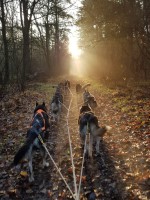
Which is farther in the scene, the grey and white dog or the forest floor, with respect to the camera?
the grey and white dog

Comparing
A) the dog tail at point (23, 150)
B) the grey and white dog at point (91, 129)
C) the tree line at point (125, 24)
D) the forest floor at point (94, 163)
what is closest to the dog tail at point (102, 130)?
the grey and white dog at point (91, 129)

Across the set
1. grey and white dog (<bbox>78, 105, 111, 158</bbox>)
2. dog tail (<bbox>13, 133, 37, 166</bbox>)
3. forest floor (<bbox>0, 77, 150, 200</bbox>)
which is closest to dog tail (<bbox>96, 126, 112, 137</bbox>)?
grey and white dog (<bbox>78, 105, 111, 158</bbox>)

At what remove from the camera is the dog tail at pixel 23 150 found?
5.24 m

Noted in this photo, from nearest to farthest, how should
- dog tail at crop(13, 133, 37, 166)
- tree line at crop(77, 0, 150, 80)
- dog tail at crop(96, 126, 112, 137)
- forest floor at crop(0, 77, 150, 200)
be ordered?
dog tail at crop(13, 133, 37, 166) < forest floor at crop(0, 77, 150, 200) < dog tail at crop(96, 126, 112, 137) < tree line at crop(77, 0, 150, 80)

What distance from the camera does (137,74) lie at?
959 inches

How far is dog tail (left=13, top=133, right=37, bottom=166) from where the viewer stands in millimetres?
5245

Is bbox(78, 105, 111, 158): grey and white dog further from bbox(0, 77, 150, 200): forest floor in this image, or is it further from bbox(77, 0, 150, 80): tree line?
bbox(77, 0, 150, 80): tree line

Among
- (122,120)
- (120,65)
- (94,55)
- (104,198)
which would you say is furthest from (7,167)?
(94,55)

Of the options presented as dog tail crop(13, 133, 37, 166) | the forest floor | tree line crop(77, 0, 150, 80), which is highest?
tree line crop(77, 0, 150, 80)

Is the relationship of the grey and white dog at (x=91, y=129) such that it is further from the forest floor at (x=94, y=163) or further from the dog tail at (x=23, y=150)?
the dog tail at (x=23, y=150)

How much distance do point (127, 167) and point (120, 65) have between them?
2214cm

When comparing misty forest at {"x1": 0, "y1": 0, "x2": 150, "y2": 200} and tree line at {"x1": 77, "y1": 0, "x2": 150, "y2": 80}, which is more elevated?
tree line at {"x1": 77, "y1": 0, "x2": 150, "y2": 80}

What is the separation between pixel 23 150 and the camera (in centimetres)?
543

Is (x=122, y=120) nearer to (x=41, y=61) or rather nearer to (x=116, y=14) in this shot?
Answer: (x=116, y=14)
